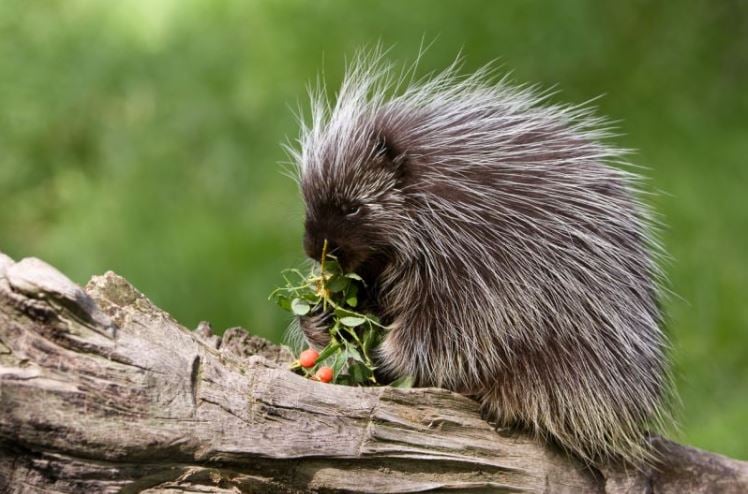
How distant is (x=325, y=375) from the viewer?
2.92 meters

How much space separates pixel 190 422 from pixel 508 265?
→ 105cm

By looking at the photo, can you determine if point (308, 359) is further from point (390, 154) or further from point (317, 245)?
point (390, 154)

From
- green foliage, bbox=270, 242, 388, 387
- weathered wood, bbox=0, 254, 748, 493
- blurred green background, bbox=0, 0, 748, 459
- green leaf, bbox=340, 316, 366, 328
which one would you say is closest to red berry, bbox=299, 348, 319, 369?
green foliage, bbox=270, 242, 388, 387

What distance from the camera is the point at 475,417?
2.88 meters

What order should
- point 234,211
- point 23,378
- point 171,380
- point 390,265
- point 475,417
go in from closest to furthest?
point 23,378
point 171,380
point 475,417
point 390,265
point 234,211

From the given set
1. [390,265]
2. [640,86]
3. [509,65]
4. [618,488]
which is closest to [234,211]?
[509,65]

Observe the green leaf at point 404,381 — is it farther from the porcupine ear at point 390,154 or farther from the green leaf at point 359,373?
the porcupine ear at point 390,154

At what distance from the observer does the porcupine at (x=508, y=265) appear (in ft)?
9.47

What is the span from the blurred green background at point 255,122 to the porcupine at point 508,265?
2752mm

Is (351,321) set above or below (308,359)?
above

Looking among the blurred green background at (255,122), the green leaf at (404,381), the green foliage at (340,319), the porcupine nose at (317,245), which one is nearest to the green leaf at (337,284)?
the green foliage at (340,319)

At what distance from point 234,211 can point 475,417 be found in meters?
3.78

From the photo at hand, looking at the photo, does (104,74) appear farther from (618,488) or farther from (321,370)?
(618,488)

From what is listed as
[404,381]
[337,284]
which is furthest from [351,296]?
[404,381]
